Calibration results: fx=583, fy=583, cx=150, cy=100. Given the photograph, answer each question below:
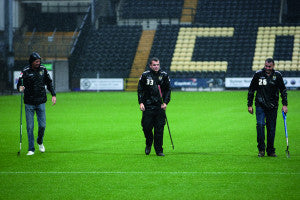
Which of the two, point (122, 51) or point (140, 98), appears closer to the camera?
point (140, 98)

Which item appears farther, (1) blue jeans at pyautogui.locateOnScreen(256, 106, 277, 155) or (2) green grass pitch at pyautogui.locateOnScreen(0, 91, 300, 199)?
(1) blue jeans at pyautogui.locateOnScreen(256, 106, 277, 155)

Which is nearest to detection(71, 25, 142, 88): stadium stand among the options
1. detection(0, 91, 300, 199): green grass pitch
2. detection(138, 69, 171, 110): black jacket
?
detection(0, 91, 300, 199): green grass pitch

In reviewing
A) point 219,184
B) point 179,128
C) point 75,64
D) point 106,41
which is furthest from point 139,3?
point 219,184

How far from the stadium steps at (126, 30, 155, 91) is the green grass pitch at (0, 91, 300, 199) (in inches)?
1127

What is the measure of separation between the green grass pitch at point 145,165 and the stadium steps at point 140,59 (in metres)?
28.6

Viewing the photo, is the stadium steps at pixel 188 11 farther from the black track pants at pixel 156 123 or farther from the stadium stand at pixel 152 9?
the black track pants at pixel 156 123

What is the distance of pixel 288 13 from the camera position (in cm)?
5684

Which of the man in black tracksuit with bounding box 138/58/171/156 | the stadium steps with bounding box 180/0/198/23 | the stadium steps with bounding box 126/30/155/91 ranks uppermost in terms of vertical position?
the stadium steps with bounding box 180/0/198/23

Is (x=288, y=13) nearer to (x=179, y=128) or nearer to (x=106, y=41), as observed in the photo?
(x=106, y=41)

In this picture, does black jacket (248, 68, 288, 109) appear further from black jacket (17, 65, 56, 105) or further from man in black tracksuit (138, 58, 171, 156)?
black jacket (17, 65, 56, 105)

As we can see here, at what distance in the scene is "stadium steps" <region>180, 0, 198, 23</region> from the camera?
57237mm

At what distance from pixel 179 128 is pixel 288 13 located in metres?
40.7

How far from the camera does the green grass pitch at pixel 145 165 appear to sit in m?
8.91

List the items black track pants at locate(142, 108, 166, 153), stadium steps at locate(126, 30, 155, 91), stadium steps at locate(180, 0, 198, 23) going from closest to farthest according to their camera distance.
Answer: black track pants at locate(142, 108, 166, 153) → stadium steps at locate(126, 30, 155, 91) → stadium steps at locate(180, 0, 198, 23)
